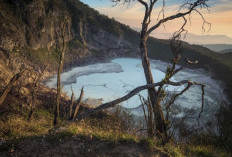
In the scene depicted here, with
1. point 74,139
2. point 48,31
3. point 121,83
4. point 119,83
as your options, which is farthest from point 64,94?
point 48,31

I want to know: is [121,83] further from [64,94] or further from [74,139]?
[74,139]

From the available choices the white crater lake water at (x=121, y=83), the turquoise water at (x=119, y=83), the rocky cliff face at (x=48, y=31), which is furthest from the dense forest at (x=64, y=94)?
the turquoise water at (x=119, y=83)

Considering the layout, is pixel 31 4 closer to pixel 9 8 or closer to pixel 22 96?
pixel 9 8

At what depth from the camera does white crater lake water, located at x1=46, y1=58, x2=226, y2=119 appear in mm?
40309

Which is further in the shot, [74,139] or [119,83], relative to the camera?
[119,83]

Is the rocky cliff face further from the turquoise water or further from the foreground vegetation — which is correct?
the foreground vegetation

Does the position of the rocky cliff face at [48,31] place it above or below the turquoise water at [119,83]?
above

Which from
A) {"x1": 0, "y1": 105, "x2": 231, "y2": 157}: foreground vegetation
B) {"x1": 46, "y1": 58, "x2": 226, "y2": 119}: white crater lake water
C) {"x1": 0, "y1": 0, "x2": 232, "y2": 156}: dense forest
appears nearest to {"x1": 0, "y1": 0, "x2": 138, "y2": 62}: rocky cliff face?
{"x1": 0, "y1": 0, "x2": 232, "y2": 156}: dense forest

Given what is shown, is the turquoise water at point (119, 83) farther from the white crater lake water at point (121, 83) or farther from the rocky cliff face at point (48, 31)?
the rocky cliff face at point (48, 31)

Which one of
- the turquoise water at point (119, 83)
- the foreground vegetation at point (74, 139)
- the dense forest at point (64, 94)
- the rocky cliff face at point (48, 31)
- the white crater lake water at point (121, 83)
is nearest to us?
the foreground vegetation at point (74, 139)

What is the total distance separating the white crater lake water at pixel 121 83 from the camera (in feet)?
132

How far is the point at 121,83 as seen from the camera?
50406mm

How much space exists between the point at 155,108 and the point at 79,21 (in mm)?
81561

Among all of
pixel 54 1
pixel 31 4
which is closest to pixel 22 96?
pixel 31 4
